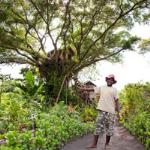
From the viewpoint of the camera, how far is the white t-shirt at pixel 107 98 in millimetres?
10773

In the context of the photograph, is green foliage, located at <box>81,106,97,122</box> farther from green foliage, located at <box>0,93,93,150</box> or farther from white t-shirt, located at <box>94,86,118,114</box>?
white t-shirt, located at <box>94,86,118,114</box>

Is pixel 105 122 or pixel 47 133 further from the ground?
pixel 105 122

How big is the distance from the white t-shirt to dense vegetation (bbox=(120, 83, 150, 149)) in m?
1.16

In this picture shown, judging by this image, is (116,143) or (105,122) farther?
(116,143)

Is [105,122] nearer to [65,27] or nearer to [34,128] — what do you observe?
[34,128]

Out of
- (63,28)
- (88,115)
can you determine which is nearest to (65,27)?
(63,28)

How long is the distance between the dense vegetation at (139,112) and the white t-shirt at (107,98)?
3.81ft

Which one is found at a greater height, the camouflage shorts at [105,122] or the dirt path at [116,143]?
the camouflage shorts at [105,122]

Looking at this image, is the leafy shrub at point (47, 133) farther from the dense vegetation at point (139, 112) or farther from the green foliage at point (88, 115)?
the green foliage at point (88, 115)

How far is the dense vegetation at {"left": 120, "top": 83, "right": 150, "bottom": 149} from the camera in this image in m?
12.2

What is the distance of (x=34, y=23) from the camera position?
2234 cm

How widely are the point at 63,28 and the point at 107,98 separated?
38.4ft

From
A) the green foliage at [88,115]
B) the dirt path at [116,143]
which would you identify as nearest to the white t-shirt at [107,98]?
the dirt path at [116,143]

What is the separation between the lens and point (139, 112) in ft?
49.5
